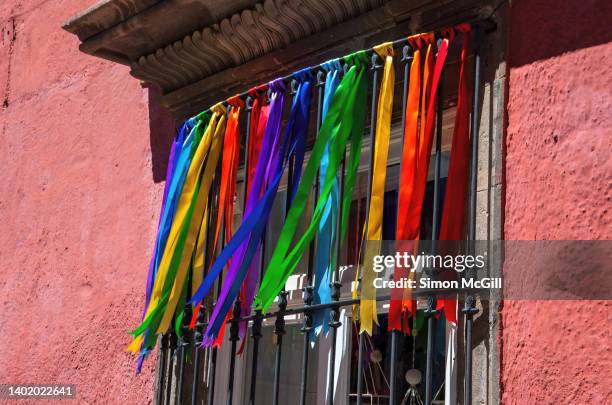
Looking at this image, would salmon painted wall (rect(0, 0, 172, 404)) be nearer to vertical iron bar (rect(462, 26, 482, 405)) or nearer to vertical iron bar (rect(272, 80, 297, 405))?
vertical iron bar (rect(272, 80, 297, 405))

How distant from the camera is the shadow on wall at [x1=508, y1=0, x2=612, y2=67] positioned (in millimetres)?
3146

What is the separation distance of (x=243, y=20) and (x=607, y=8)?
4.99ft

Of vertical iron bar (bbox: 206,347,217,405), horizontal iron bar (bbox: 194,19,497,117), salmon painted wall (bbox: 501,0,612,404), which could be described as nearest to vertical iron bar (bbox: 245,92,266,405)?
vertical iron bar (bbox: 206,347,217,405)

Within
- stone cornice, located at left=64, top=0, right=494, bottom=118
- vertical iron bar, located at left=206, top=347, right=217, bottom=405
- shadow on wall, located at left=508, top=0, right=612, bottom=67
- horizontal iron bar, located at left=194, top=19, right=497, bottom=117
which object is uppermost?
stone cornice, located at left=64, top=0, right=494, bottom=118

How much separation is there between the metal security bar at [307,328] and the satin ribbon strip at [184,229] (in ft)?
0.36

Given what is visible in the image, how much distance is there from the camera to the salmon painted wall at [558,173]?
2.92 meters

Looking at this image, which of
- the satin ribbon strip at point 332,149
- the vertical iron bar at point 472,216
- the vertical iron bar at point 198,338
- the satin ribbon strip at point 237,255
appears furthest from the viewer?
the vertical iron bar at point 198,338

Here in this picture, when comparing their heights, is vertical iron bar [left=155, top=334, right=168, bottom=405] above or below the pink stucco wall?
below

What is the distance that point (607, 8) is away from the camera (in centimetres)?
314

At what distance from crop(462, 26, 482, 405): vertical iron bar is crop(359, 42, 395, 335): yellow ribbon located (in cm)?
32

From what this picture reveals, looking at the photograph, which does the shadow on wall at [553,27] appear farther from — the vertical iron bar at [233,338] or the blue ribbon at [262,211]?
the vertical iron bar at [233,338]

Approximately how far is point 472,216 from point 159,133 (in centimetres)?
185

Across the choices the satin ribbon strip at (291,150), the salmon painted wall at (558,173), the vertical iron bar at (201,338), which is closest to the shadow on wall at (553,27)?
the salmon painted wall at (558,173)

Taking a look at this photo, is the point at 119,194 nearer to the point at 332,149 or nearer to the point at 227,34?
the point at 227,34
